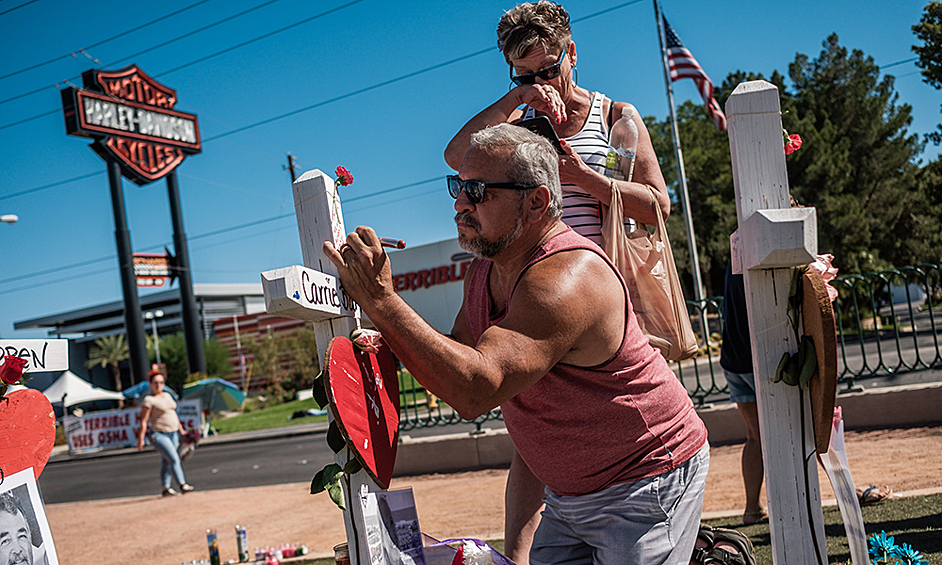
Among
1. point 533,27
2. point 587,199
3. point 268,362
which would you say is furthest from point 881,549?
point 268,362

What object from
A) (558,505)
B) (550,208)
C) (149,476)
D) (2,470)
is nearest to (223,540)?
(2,470)

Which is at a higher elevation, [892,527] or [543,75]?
[543,75]

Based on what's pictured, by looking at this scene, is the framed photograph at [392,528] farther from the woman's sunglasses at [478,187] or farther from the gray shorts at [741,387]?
the gray shorts at [741,387]

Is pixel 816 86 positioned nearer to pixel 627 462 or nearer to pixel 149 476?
pixel 149 476

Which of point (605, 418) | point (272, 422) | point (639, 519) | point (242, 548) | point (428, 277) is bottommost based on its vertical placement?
point (272, 422)

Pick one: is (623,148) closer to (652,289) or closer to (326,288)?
(652,289)

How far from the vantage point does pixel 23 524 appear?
6.81ft

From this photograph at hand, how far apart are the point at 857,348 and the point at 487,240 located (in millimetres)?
15965

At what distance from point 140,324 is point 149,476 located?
65.6 feet

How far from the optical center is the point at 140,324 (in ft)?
107

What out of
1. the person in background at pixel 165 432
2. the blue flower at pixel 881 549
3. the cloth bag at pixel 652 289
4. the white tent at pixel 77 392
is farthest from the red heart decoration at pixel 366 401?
the white tent at pixel 77 392

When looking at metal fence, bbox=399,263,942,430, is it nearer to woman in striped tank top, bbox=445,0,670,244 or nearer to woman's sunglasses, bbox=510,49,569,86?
woman in striped tank top, bbox=445,0,670,244

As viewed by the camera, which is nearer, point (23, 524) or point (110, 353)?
point (23, 524)

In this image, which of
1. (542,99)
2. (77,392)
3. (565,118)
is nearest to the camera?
(542,99)
